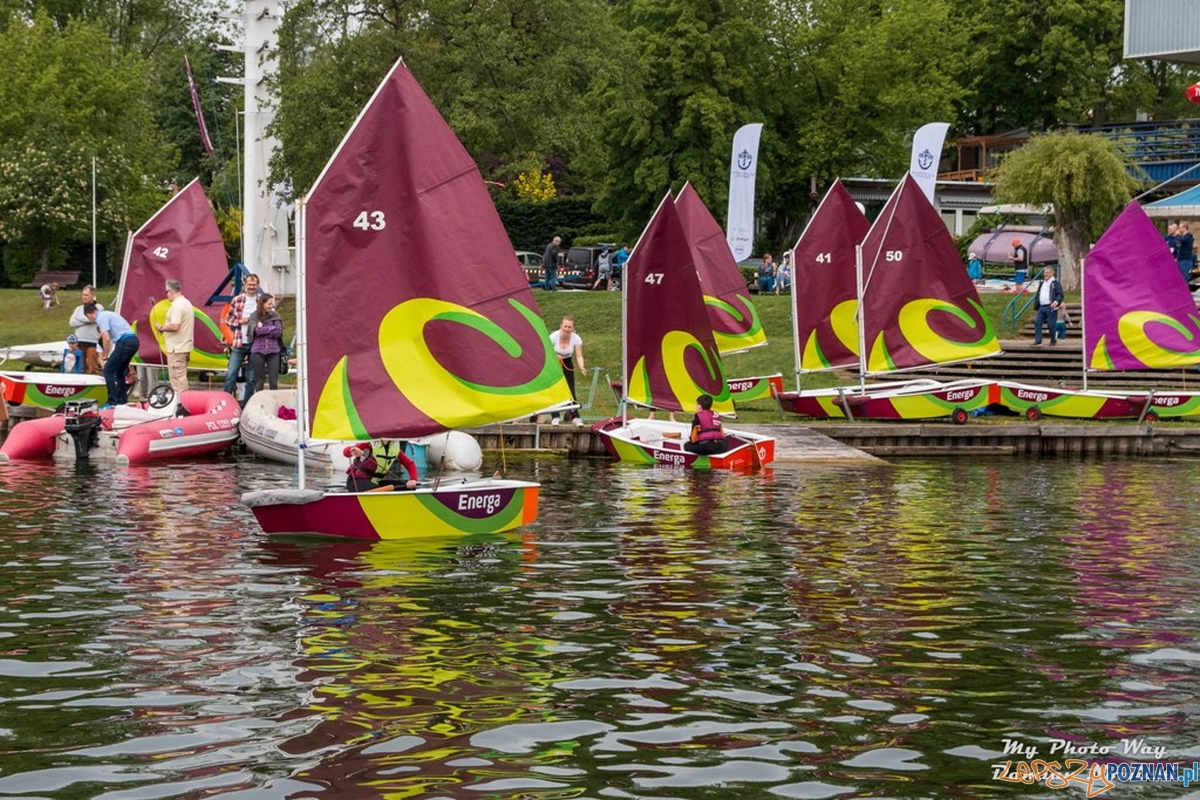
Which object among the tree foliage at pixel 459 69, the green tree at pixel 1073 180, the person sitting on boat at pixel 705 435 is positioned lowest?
the person sitting on boat at pixel 705 435

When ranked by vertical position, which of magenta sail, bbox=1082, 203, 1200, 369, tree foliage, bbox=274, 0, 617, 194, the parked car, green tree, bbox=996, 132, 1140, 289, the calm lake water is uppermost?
tree foliage, bbox=274, 0, 617, 194

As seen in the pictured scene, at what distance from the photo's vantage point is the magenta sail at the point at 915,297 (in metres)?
38.2

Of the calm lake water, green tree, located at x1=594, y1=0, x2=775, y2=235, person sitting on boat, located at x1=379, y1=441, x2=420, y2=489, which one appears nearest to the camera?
the calm lake water

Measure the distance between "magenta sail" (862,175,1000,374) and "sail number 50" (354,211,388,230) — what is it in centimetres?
2043

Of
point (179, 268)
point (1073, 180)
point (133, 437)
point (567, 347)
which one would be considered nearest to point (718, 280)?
point (567, 347)

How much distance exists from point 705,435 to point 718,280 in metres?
14.0

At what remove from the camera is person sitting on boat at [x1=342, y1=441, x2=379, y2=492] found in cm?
2095

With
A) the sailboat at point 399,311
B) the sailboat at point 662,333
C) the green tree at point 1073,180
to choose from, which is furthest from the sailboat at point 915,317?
the sailboat at point 399,311

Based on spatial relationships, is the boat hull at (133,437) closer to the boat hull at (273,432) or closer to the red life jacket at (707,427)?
the boat hull at (273,432)

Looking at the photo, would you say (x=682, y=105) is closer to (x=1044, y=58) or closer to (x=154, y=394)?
(x=1044, y=58)

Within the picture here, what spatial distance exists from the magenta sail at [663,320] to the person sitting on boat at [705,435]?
1.89 m

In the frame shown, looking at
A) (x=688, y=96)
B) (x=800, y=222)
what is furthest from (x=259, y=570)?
(x=800, y=222)

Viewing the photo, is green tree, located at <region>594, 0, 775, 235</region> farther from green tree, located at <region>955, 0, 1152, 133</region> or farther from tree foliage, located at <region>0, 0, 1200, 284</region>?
green tree, located at <region>955, 0, 1152, 133</region>

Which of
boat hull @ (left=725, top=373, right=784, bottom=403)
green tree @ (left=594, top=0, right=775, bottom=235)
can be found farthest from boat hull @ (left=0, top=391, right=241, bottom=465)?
green tree @ (left=594, top=0, right=775, bottom=235)
